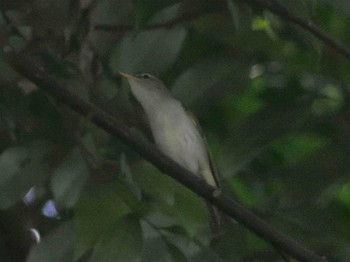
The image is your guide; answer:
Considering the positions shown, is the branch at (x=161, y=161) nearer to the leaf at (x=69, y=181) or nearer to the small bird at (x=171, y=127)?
the leaf at (x=69, y=181)

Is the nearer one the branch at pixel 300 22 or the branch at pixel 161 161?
the branch at pixel 161 161

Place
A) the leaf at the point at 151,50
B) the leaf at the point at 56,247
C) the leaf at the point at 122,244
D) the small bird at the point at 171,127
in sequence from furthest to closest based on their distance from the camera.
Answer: the small bird at the point at 171,127
the leaf at the point at 151,50
the leaf at the point at 56,247
the leaf at the point at 122,244

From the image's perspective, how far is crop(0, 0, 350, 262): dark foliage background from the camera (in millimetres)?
1234

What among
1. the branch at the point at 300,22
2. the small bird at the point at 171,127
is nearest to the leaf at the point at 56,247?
the branch at the point at 300,22

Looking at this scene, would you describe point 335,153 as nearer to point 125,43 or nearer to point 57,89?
point 125,43

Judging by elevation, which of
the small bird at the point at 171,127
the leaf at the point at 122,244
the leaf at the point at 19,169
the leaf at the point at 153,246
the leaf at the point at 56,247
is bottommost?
the small bird at the point at 171,127

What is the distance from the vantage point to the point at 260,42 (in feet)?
4.87

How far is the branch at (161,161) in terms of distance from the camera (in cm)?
118

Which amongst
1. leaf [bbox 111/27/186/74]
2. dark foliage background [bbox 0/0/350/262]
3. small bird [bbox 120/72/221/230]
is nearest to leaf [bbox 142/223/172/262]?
dark foliage background [bbox 0/0/350/262]

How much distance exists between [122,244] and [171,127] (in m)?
1.05

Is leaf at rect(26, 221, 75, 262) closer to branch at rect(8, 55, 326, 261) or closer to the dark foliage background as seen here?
the dark foliage background

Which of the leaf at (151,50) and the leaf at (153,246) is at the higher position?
the leaf at (151,50)

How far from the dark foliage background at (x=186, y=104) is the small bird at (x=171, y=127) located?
0.35m

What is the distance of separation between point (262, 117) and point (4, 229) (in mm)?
485
